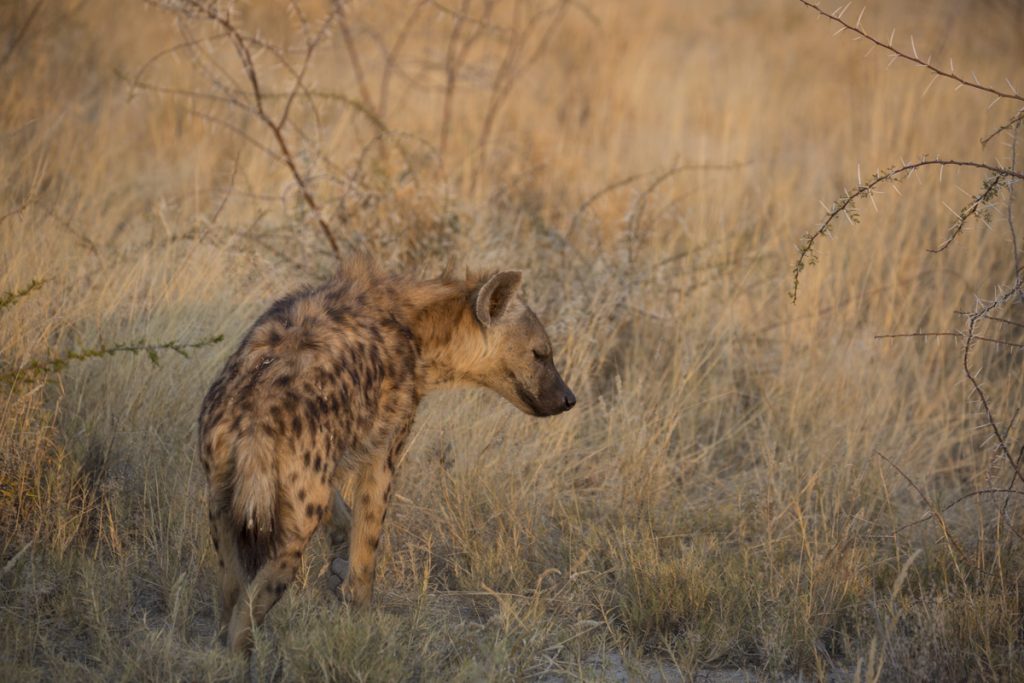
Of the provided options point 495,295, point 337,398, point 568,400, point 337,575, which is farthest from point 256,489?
point 568,400

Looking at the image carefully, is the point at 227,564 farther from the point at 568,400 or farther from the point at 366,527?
the point at 568,400

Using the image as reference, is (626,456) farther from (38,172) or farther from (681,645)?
(38,172)

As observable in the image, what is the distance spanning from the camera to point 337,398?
355 centimetres

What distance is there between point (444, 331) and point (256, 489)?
135 cm

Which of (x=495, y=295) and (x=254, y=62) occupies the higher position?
(x=254, y=62)

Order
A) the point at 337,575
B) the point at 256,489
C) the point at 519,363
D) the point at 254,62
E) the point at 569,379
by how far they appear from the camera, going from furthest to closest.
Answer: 1. the point at 254,62
2. the point at 569,379
3. the point at 519,363
4. the point at 337,575
5. the point at 256,489

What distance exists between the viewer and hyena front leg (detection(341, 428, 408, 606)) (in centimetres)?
401

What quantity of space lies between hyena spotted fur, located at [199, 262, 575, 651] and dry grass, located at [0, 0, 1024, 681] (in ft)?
0.87

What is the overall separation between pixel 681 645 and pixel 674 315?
2750 millimetres

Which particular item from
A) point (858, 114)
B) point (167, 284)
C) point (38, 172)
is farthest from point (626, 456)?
point (858, 114)

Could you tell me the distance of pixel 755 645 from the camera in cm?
395

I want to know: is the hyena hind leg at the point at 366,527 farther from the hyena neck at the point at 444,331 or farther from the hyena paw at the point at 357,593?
the hyena neck at the point at 444,331

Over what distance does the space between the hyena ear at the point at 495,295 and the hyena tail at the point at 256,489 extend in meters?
1.28

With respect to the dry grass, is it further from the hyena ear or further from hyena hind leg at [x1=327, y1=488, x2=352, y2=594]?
the hyena ear
